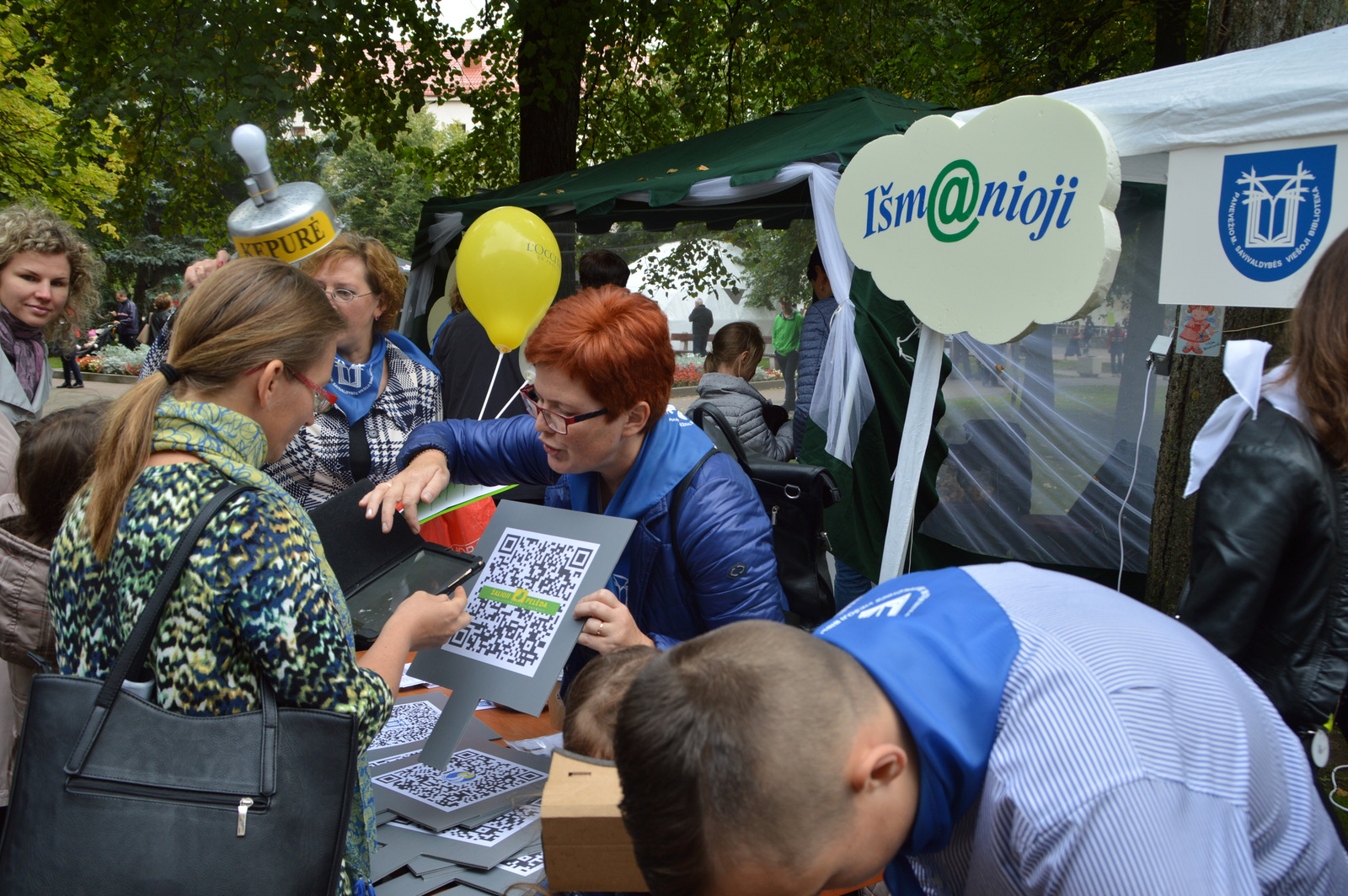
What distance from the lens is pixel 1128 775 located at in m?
0.73

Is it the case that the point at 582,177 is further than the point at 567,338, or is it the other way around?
the point at 582,177

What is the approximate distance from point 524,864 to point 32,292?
2.78 meters

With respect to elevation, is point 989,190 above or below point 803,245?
below

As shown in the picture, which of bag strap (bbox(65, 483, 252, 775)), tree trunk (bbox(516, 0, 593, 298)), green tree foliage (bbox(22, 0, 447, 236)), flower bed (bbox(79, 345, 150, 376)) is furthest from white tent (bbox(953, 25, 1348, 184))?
flower bed (bbox(79, 345, 150, 376))

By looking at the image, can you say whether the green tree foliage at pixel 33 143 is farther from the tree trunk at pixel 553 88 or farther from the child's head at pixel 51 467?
the child's head at pixel 51 467

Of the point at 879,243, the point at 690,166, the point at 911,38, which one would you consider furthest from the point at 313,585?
the point at 911,38

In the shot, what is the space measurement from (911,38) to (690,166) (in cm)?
387

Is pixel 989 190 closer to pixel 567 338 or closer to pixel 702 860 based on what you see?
pixel 567 338

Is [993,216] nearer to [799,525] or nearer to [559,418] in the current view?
[799,525]

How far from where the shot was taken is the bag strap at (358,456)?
9.15ft

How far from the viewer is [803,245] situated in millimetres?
7754

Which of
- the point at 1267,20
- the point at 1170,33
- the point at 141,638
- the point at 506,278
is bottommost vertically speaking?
the point at 141,638

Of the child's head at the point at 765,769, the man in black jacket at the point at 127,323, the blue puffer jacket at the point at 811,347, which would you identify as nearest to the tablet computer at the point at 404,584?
the child's head at the point at 765,769

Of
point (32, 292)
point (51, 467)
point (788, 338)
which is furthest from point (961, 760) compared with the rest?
point (788, 338)
